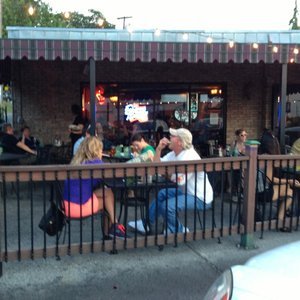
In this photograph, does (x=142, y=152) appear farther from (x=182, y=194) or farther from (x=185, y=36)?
(x=185, y=36)

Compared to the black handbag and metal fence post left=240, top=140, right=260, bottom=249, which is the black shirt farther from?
metal fence post left=240, top=140, right=260, bottom=249

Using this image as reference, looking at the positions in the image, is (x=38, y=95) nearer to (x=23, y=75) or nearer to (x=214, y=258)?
(x=23, y=75)

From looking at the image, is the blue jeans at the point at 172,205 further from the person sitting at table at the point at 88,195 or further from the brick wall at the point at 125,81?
the brick wall at the point at 125,81

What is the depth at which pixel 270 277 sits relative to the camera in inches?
91.4

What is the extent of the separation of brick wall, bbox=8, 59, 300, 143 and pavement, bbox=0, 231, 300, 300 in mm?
7125

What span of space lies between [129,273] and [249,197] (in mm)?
1513

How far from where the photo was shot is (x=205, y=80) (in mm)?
12242

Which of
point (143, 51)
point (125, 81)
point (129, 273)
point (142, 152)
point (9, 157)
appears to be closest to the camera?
point (129, 273)

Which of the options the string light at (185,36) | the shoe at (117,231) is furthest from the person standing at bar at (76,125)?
the shoe at (117,231)

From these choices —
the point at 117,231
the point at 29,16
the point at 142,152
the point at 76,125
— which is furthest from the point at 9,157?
the point at 29,16

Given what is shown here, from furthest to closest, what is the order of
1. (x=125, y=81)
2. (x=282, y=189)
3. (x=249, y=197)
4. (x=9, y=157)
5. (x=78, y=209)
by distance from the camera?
(x=125, y=81) < (x=9, y=157) < (x=282, y=189) < (x=249, y=197) < (x=78, y=209)

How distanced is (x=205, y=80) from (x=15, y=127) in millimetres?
4996

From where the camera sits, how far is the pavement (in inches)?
162

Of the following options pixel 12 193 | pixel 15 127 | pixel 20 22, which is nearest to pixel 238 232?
pixel 12 193
